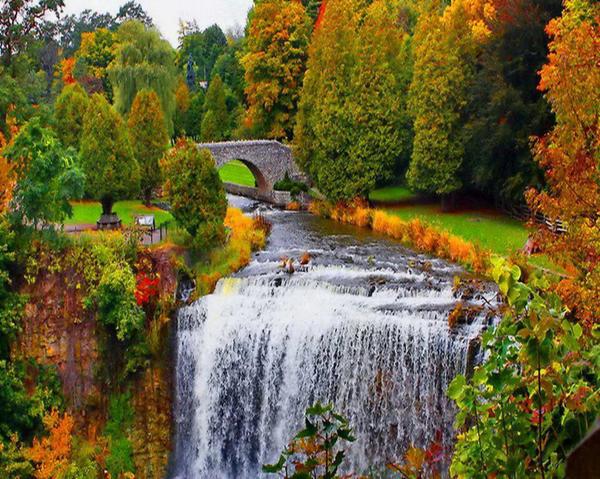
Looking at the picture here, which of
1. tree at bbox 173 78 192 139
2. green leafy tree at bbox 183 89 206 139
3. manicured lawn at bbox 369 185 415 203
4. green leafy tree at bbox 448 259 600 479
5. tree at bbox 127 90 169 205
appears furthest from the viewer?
green leafy tree at bbox 183 89 206 139

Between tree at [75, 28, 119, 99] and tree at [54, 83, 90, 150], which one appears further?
tree at [75, 28, 119, 99]

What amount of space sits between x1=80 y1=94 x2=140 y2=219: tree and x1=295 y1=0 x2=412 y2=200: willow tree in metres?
9.45

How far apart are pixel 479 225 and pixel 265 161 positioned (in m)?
12.2

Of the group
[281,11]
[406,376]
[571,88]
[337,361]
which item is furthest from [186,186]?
[281,11]

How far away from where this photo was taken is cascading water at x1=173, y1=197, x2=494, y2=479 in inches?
617

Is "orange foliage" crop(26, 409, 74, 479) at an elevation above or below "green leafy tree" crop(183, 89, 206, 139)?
below

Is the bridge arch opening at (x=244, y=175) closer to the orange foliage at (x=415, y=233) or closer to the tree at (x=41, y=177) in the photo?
the orange foliage at (x=415, y=233)

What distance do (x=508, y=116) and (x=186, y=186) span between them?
414 inches

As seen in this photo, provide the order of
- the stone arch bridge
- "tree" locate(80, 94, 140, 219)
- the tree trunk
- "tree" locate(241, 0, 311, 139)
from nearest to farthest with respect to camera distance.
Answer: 1. "tree" locate(80, 94, 140, 219)
2. the tree trunk
3. the stone arch bridge
4. "tree" locate(241, 0, 311, 139)

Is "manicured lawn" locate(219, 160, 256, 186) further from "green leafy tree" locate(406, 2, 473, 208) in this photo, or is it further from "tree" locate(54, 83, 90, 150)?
"green leafy tree" locate(406, 2, 473, 208)

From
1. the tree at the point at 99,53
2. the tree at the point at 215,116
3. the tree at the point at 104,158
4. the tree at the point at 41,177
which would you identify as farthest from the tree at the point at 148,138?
the tree at the point at 99,53

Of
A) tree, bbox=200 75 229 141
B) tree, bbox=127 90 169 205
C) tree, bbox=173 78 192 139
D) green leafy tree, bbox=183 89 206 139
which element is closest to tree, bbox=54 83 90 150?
tree, bbox=127 90 169 205

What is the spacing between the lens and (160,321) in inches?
710

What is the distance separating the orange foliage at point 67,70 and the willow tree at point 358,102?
25.7 m
